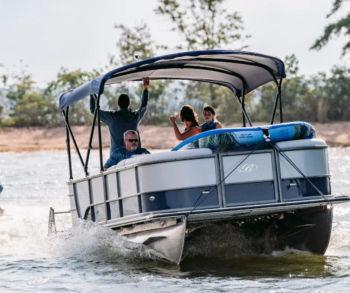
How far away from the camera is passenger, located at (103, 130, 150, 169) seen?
1285 centimetres

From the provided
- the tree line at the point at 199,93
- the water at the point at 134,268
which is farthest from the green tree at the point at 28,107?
the water at the point at 134,268

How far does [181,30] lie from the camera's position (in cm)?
4859

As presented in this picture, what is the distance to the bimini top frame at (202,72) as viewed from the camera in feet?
42.0

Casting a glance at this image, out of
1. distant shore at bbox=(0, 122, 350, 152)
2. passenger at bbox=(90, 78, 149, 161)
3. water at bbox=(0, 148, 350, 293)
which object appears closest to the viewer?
water at bbox=(0, 148, 350, 293)

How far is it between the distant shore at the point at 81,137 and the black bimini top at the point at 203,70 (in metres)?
25.6

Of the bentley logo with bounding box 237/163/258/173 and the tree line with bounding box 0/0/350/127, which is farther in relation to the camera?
the tree line with bounding box 0/0/350/127

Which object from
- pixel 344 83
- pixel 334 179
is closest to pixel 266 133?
pixel 334 179

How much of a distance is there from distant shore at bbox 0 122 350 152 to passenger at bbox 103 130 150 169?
2714cm

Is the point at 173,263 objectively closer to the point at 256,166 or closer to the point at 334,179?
the point at 256,166

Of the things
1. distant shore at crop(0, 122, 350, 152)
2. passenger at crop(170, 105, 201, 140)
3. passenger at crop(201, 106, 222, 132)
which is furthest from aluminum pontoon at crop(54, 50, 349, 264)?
distant shore at crop(0, 122, 350, 152)

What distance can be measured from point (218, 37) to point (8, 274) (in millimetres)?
36145

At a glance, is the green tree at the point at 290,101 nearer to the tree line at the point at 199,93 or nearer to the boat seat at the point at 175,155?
the tree line at the point at 199,93

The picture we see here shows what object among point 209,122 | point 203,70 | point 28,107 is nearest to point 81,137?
point 28,107

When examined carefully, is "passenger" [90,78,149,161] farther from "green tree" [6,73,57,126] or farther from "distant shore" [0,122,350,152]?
"green tree" [6,73,57,126]
